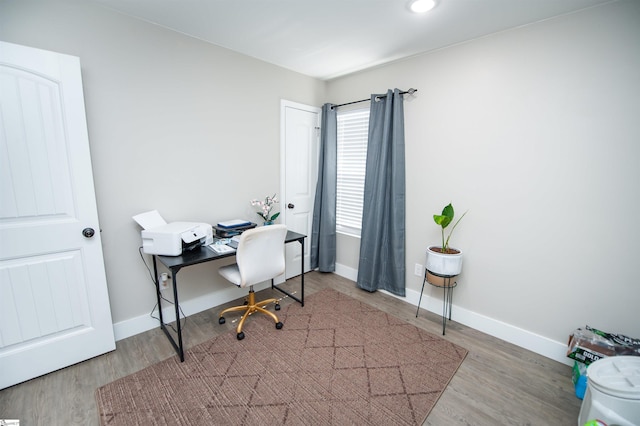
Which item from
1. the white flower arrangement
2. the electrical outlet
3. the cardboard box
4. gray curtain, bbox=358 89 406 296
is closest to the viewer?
the cardboard box

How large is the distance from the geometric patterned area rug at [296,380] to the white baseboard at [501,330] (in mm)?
409

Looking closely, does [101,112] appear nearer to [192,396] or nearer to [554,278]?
[192,396]

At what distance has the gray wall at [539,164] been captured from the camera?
1.78m

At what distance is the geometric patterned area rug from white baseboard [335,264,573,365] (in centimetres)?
41

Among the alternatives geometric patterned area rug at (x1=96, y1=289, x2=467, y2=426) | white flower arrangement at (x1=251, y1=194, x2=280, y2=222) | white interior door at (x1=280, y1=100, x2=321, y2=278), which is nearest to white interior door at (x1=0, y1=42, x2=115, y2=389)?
geometric patterned area rug at (x1=96, y1=289, x2=467, y2=426)

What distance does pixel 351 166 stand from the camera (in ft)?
11.0

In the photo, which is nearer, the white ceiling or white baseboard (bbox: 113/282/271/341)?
the white ceiling

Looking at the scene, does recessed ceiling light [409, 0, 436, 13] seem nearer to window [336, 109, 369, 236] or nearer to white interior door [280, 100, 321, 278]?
window [336, 109, 369, 236]

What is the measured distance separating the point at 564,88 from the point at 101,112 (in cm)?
336

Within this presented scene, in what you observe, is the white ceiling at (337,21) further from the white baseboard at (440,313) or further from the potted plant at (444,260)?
the white baseboard at (440,313)

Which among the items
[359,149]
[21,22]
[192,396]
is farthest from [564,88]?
[21,22]

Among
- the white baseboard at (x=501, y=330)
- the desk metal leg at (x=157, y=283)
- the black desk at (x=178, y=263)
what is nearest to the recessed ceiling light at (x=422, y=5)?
the black desk at (x=178, y=263)

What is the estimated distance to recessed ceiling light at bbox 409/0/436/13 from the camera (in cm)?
177

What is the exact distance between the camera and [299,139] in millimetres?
3305
